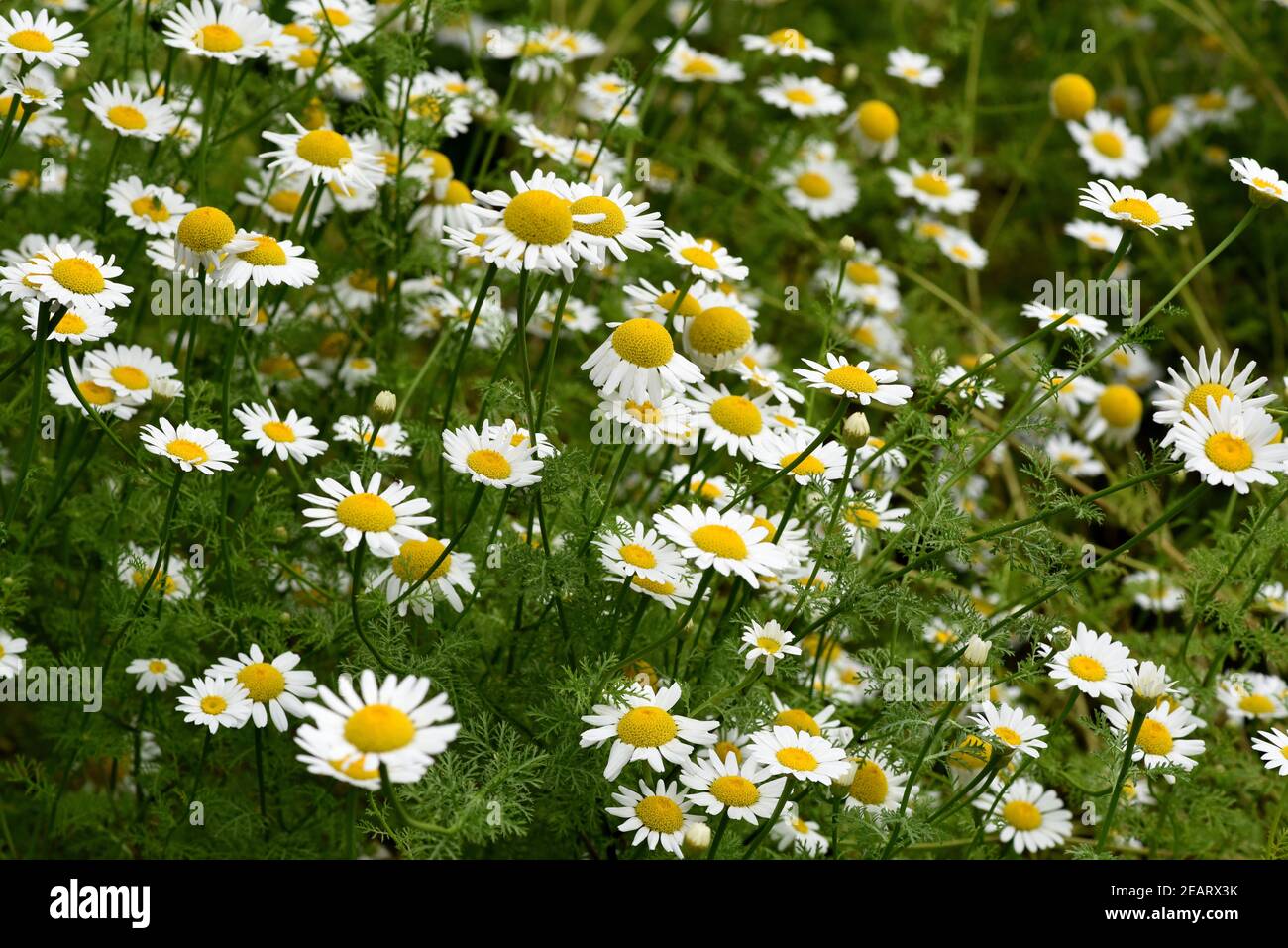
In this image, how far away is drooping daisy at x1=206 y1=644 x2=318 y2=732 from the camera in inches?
80.3

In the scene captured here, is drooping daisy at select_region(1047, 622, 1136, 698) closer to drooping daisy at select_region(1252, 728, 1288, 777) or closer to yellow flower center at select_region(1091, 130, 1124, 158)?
drooping daisy at select_region(1252, 728, 1288, 777)

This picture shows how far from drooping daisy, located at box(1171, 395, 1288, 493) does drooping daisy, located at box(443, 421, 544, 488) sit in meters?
0.87

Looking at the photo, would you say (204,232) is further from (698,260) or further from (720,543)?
(720,543)

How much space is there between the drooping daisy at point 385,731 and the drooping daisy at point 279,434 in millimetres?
701

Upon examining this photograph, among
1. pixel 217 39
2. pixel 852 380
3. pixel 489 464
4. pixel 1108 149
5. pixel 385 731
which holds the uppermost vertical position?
pixel 1108 149

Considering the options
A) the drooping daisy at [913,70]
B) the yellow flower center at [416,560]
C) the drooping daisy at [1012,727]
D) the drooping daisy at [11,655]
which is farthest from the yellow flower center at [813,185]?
the drooping daisy at [11,655]

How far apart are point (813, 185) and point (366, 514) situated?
227cm

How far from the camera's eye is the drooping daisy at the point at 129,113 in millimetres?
2525

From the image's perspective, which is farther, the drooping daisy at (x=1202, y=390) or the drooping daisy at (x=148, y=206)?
the drooping daisy at (x=148, y=206)

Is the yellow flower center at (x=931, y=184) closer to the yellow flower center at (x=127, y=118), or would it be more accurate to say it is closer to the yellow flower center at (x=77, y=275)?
the yellow flower center at (x=127, y=118)

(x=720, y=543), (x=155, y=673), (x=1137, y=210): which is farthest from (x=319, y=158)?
(x=1137, y=210)

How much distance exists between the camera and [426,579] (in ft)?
6.75

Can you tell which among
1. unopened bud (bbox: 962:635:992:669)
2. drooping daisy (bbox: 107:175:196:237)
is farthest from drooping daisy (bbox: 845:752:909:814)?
drooping daisy (bbox: 107:175:196:237)
